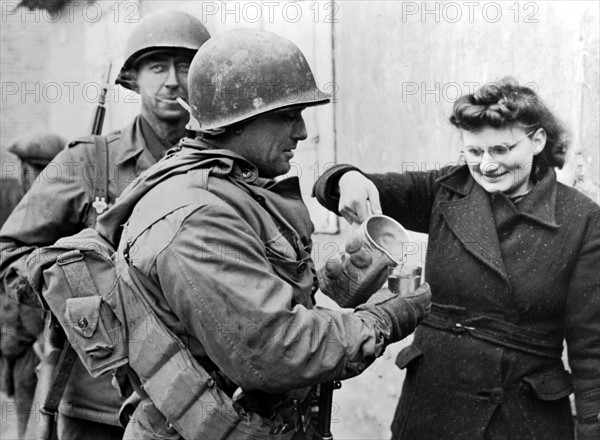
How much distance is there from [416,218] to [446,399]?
2.65 feet

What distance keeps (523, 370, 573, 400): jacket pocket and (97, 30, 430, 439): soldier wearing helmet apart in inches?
29.4

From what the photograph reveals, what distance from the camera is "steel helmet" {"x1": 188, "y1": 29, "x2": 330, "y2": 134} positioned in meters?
2.90

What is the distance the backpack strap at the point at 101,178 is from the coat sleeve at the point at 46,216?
0.17ft

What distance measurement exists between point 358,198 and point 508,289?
71cm

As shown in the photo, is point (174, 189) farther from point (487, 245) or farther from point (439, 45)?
point (439, 45)

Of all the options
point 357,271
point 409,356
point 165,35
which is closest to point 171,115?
point 165,35

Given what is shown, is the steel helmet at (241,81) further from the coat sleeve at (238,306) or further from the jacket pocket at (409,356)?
the jacket pocket at (409,356)

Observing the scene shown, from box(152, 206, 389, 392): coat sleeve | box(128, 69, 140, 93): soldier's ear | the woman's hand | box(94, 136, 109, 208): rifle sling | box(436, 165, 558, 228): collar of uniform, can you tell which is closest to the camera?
box(152, 206, 389, 392): coat sleeve

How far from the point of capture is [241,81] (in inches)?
115

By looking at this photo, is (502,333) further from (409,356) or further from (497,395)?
(409,356)

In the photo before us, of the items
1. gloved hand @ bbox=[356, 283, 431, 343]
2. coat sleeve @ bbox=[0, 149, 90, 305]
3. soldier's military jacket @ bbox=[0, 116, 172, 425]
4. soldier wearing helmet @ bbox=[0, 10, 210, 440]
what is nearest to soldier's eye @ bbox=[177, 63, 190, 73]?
soldier wearing helmet @ bbox=[0, 10, 210, 440]

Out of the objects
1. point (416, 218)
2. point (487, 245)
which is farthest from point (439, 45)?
point (487, 245)

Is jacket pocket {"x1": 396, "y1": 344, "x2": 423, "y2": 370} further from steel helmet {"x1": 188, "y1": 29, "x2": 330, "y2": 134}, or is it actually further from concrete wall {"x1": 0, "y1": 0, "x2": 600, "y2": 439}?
steel helmet {"x1": 188, "y1": 29, "x2": 330, "y2": 134}

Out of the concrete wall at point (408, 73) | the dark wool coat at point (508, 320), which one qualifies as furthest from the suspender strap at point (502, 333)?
the concrete wall at point (408, 73)
